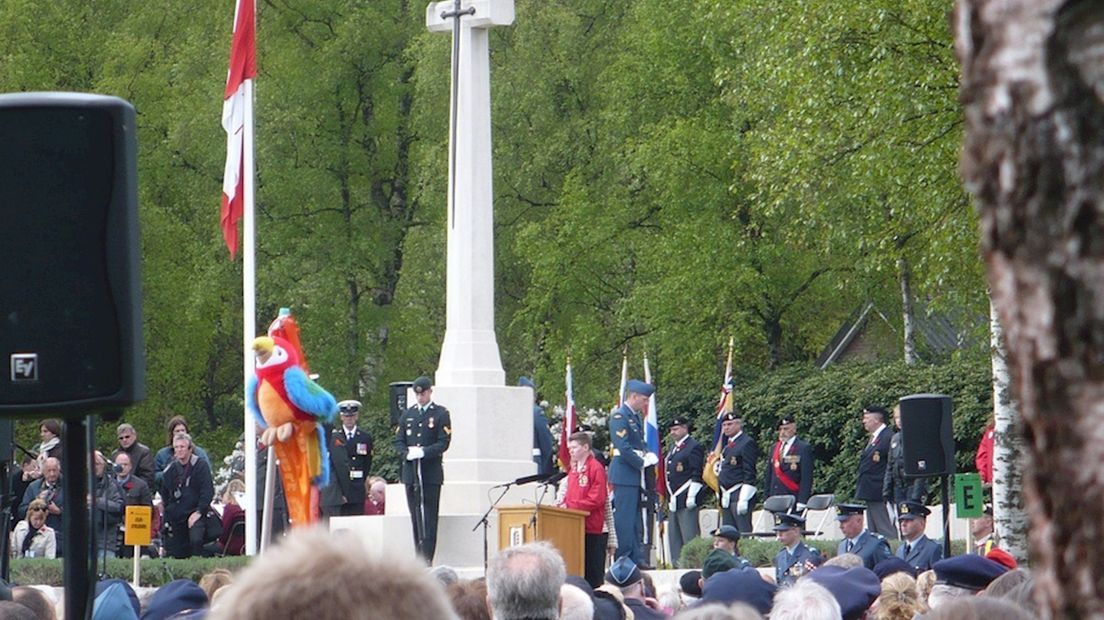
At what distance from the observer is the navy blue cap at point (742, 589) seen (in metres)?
6.80

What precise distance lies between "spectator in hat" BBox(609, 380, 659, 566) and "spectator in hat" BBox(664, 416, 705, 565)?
10.8 ft

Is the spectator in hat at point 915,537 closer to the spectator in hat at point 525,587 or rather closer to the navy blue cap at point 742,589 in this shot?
the navy blue cap at point 742,589

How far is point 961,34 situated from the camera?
1.60 m

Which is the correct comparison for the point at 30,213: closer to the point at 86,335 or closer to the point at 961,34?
the point at 86,335

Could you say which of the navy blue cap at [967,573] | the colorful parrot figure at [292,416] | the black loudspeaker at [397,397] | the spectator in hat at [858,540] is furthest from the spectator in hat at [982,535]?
the black loudspeaker at [397,397]

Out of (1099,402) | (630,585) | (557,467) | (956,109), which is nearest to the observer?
(1099,402)

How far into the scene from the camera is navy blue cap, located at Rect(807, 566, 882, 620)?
22.7 ft

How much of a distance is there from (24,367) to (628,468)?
16.3 metres

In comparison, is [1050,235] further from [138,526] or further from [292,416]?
[138,526]

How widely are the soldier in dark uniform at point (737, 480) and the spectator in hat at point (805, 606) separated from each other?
18.3m

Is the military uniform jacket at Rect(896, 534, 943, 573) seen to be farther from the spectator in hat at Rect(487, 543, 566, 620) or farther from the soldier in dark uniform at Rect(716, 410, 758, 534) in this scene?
the spectator in hat at Rect(487, 543, 566, 620)

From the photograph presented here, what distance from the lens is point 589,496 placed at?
62.3 ft

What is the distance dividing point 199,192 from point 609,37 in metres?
9.37

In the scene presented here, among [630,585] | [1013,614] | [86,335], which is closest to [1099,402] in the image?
[1013,614]
